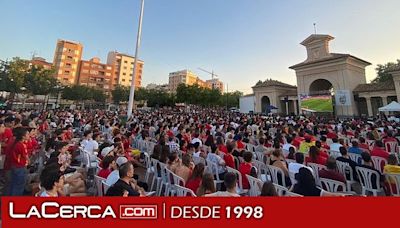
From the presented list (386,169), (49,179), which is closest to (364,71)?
(386,169)

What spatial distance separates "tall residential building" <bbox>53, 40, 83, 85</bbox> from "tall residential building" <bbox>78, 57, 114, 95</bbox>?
2089 millimetres

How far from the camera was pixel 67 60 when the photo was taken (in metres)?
71.2

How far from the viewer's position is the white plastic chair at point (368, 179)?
16.3 ft

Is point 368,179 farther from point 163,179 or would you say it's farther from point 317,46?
point 317,46

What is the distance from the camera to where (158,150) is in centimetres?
611

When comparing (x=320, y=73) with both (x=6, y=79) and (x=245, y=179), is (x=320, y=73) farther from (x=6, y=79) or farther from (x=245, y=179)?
(x=6, y=79)

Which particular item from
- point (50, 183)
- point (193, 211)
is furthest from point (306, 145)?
point (50, 183)

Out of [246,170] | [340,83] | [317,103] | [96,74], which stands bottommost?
[246,170]

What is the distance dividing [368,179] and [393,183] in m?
0.44

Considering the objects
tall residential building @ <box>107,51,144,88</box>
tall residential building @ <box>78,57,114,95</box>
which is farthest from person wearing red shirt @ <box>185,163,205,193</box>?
tall residential building @ <box>107,51,144,88</box>

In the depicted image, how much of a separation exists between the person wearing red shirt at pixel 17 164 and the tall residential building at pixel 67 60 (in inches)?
2974

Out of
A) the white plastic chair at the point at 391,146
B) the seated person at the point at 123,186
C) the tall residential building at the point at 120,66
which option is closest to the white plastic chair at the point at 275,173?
the seated person at the point at 123,186

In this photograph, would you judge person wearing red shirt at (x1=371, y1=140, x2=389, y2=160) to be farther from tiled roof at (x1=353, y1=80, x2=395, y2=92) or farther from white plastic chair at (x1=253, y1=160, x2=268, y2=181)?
tiled roof at (x1=353, y1=80, x2=395, y2=92)

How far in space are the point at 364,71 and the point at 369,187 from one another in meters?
39.9
